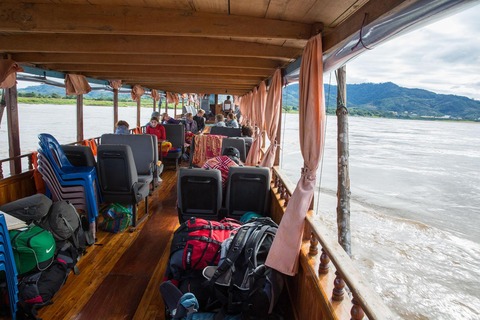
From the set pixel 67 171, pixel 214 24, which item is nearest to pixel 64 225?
pixel 67 171

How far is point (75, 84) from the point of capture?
615 centimetres

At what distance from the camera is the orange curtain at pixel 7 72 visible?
156 inches

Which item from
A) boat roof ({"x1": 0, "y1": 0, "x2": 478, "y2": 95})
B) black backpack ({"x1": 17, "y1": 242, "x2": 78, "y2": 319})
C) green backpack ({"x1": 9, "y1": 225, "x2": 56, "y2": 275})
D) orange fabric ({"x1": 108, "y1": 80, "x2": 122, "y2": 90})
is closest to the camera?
boat roof ({"x1": 0, "y1": 0, "x2": 478, "y2": 95})

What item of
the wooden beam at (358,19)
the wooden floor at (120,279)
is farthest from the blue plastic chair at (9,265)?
the wooden beam at (358,19)

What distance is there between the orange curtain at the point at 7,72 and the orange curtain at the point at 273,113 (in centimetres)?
343

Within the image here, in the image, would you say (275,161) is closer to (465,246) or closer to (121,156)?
(121,156)

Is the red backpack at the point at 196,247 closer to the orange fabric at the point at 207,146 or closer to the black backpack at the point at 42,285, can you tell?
the black backpack at the point at 42,285

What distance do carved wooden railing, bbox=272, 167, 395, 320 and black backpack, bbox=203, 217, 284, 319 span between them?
0.81 ft

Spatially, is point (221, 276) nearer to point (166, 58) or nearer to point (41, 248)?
point (41, 248)

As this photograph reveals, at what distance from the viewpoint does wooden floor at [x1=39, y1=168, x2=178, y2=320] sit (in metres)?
2.52

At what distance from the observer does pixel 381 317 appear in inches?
46.9

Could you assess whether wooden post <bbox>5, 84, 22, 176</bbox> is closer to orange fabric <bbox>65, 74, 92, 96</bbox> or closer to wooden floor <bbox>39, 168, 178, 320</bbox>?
wooden floor <bbox>39, 168, 178, 320</bbox>

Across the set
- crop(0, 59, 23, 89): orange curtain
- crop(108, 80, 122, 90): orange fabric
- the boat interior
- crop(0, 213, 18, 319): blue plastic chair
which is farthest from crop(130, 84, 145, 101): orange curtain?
crop(0, 213, 18, 319): blue plastic chair

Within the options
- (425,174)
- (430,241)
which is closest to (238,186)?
(430,241)
